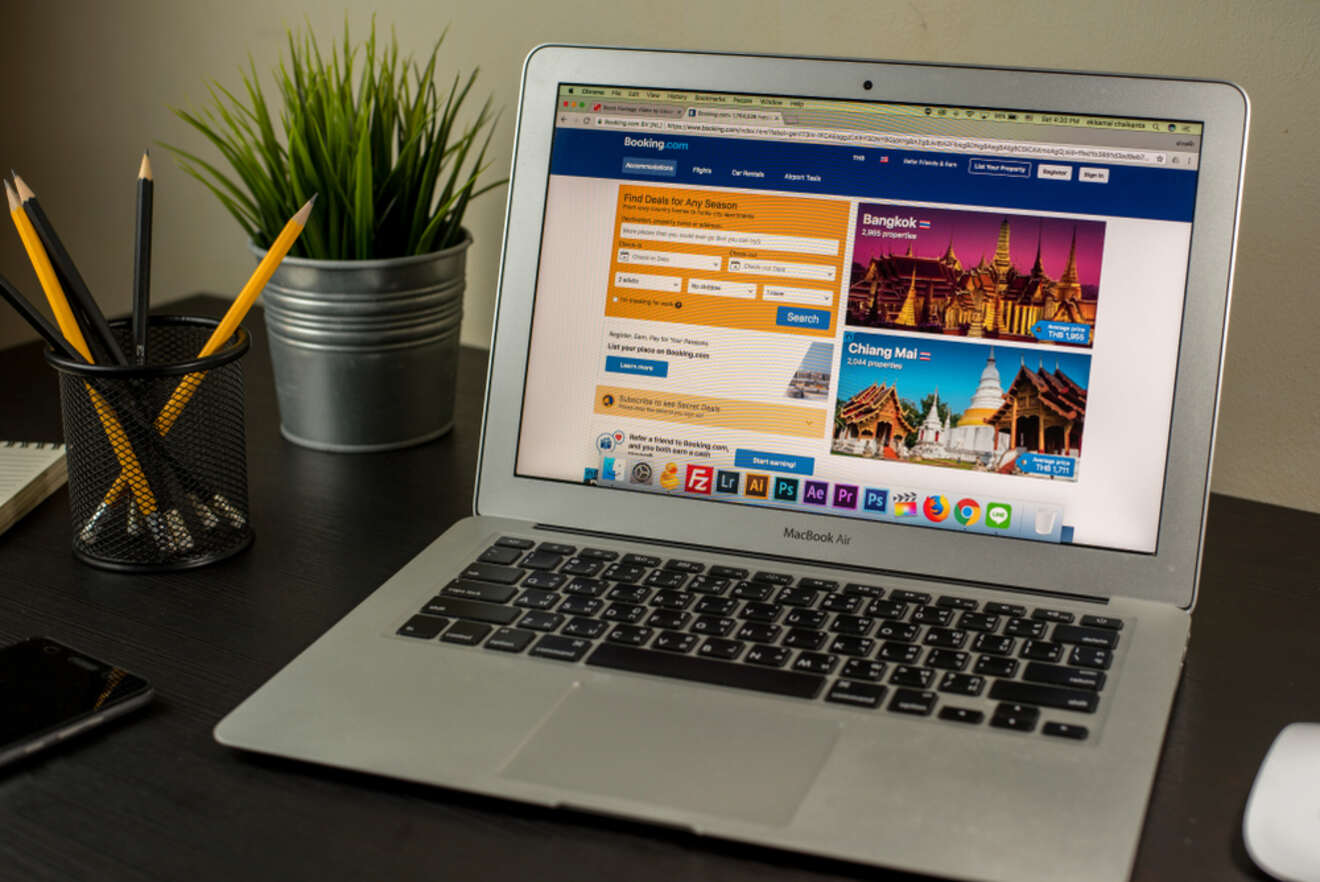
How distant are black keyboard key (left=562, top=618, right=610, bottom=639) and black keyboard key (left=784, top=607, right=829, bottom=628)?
0.31 ft

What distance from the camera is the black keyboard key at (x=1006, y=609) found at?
64cm

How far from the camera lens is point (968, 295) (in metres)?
0.69

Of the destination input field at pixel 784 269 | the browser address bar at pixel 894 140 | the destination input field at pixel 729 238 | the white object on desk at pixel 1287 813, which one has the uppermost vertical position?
the browser address bar at pixel 894 140

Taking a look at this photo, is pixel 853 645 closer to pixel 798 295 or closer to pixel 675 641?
pixel 675 641

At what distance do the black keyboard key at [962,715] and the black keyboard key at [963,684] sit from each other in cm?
1

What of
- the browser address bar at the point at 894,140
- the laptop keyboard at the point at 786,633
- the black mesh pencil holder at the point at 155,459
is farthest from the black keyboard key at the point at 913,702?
the black mesh pencil holder at the point at 155,459

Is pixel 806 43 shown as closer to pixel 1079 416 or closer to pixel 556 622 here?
pixel 1079 416

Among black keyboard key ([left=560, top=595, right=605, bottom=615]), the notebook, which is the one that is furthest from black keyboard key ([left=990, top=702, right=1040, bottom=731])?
the notebook

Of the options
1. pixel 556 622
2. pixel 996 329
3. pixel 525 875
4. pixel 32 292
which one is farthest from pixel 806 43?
pixel 32 292

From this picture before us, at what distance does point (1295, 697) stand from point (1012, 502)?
0.17 meters

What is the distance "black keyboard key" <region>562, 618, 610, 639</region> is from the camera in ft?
2.03

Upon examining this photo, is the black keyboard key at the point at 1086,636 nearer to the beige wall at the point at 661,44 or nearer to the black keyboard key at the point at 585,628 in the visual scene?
the black keyboard key at the point at 585,628

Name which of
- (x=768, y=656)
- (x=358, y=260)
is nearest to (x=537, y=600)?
(x=768, y=656)

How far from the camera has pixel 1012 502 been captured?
68 cm
